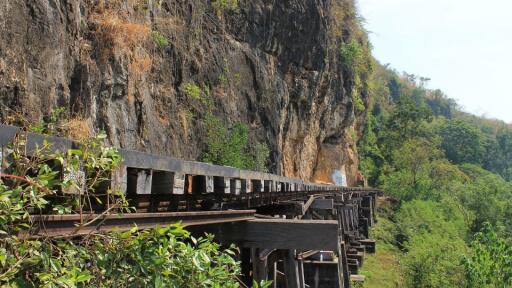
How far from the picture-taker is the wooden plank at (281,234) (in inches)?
175

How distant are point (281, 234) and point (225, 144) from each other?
11.5 metres

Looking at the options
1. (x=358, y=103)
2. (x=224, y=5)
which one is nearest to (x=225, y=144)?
(x=224, y=5)

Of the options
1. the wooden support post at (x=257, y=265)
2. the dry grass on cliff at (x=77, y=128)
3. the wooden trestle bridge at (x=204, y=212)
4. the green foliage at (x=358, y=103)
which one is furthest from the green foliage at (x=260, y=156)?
the green foliage at (x=358, y=103)

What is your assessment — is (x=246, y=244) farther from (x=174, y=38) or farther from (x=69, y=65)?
(x=174, y=38)

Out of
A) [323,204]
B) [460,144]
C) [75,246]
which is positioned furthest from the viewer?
[460,144]

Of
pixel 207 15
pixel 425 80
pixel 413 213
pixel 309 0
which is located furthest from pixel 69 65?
pixel 425 80

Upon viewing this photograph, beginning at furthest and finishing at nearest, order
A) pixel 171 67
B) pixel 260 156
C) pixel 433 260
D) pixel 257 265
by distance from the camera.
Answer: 1. pixel 433 260
2. pixel 260 156
3. pixel 171 67
4. pixel 257 265

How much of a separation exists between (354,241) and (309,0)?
11.9m

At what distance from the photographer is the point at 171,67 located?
1365cm

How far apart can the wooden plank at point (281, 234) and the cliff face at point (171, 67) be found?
424 cm

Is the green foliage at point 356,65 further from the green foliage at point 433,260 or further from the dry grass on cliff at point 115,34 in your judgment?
the dry grass on cliff at point 115,34

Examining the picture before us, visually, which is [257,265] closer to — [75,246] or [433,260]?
[75,246]

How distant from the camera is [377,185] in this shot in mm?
53062

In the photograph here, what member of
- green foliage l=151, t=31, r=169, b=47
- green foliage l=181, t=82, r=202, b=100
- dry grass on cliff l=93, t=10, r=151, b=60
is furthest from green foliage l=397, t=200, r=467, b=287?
dry grass on cliff l=93, t=10, r=151, b=60
